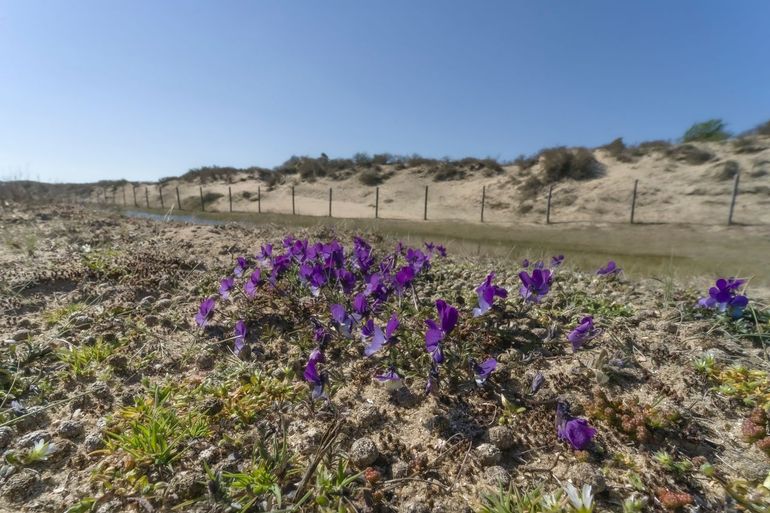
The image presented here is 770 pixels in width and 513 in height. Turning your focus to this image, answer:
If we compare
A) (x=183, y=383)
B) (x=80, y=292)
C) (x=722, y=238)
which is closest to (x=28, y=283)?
(x=80, y=292)

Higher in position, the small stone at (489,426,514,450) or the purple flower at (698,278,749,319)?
the purple flower at (698,278,749,319)

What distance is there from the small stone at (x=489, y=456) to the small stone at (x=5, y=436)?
1.81 m

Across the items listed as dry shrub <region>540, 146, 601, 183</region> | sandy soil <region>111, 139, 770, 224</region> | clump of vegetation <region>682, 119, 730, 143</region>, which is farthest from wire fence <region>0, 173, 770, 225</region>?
clump of vegetation <region>682, 119, 730, 143</region>

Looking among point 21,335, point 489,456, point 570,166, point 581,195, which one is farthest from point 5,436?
point 570,166

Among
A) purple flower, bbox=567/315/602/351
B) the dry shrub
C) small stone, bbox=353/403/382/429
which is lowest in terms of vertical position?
small stone, bbox=353/403/382/429

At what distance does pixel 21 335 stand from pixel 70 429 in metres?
1.20

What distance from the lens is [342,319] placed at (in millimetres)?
2096

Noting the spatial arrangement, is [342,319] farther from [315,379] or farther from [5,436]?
[5,436]

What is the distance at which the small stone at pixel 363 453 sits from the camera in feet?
4.98

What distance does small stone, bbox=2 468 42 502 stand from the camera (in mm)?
1407

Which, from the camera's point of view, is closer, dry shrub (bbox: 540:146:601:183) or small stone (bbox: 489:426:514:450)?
small stone (bbox: 489:426:514:450)

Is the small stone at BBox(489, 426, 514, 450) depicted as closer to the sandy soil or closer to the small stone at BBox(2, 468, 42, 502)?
the small stone at BBox(2, 468, 42, 502)

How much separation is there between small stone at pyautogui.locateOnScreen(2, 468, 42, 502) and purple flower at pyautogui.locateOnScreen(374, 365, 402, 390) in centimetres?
128

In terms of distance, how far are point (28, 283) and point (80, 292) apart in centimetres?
44
